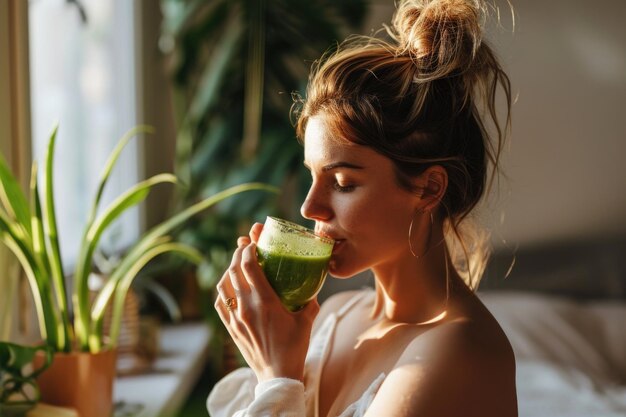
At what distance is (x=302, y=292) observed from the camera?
0.95 m

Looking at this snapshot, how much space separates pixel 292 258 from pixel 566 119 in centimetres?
210

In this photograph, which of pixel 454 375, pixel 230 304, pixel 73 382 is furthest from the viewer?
pixel 73 382

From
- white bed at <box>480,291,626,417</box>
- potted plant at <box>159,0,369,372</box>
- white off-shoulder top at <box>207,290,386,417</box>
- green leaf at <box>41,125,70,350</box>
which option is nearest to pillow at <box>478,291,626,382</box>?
white bed at <box>480,291,626,417</box>

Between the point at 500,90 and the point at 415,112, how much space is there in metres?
1.59

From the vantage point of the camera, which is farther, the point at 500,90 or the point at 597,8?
the point at 597,8

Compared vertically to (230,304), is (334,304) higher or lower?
lower

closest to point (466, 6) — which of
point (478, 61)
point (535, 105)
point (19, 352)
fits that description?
point (478, 61)

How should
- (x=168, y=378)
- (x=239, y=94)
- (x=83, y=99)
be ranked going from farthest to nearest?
(x=239, y=94)
(x=83, y=99)
(x=168, y=378)

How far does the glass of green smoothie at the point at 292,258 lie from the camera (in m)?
0.93

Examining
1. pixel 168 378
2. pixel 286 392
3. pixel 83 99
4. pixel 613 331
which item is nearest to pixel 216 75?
pixel 83 99

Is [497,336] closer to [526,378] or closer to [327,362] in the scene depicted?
[327,362]

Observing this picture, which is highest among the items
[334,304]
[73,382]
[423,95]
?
[423,95]

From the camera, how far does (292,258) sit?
923mm

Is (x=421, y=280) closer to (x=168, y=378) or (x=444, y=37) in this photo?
(x=444, y=37)
